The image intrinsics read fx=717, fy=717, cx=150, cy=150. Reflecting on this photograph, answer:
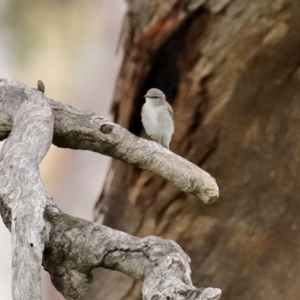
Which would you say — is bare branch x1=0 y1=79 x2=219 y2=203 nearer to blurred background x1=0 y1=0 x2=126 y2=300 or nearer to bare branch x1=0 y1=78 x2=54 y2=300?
bare branch x1=0 y1=78 x2=54 y2=300

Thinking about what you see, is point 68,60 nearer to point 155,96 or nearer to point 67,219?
point 155,96

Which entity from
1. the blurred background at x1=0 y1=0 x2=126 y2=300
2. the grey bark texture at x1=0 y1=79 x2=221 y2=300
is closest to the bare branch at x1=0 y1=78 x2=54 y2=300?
the grey bark texture at x1=0 y1=79 x2=221 y2=300

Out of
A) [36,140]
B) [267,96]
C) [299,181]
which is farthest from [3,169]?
[299,181]

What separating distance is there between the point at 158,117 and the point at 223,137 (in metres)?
0.16

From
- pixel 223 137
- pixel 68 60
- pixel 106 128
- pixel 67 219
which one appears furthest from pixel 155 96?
pixel 68 60

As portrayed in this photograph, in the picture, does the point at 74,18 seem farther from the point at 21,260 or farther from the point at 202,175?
the point at 21,260

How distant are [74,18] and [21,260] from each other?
9.12ft

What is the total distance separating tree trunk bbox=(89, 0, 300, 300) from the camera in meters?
1.49

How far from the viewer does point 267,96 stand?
1.61 m

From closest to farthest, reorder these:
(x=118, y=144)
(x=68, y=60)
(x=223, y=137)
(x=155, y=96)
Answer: (x=118, y=144), (x=155, y=96), (x=223, y=137), (x=68, y=60)

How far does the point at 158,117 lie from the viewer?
1593 mm

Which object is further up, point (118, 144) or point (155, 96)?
point (155, 96)

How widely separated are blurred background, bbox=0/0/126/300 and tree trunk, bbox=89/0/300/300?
146cm

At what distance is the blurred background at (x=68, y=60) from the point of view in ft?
10.6
